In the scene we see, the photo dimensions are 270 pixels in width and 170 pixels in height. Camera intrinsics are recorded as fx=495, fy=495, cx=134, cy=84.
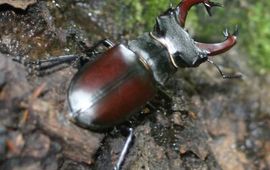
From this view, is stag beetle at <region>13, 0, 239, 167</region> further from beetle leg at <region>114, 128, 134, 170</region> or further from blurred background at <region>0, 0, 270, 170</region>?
blurred background at <region>0, 0, 270, 170</region>

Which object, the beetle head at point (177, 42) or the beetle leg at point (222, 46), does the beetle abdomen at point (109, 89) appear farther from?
the beetle leg at point (222, 46)

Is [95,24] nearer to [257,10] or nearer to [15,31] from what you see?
[15,31]

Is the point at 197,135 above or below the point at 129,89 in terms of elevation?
below

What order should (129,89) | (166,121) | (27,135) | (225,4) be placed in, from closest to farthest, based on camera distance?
1. (27,135)
2. (129,89)
3. (166,121)
4. (225,4)

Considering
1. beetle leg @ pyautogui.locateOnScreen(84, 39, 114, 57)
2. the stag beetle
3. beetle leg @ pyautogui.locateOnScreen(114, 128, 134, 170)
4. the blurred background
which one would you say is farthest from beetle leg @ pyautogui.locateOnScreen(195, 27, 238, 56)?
beetle leg @ pyautogui.locateOnScreen(114, 128, 134, 170)

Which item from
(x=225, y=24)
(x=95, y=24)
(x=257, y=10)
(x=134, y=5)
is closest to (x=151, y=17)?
(x=134, y=5)

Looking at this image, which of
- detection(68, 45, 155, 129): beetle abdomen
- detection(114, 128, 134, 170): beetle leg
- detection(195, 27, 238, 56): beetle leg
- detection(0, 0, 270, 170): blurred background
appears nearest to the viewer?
detection(0, 0, 270, 170): blurred background

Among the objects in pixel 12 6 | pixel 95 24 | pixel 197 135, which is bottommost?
pixel 197 135
